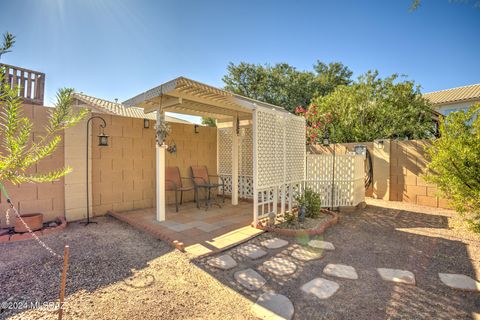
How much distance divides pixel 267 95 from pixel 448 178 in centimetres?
1402

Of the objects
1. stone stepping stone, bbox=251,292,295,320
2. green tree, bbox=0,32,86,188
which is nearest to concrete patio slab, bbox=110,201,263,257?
stone stepping stone, bbox=251,292,295,320

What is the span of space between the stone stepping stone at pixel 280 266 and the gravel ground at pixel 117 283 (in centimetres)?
71

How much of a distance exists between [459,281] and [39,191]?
676 centimetres

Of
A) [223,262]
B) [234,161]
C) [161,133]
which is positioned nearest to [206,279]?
A: [223,262]

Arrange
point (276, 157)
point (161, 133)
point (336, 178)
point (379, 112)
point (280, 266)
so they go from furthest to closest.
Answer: point (379, 112) → point (336, 178) → point (276, 157) → point (161, 133) → point (280, 266)

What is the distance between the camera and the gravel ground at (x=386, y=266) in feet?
7.85

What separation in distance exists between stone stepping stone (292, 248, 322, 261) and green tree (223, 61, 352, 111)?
44.4 feet

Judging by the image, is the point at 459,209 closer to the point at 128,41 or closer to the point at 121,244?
the point at 121,244

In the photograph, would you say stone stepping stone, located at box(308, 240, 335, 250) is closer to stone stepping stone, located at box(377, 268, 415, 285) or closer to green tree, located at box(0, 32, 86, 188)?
stone stepping stone, located at box(377, 268, 415, 285)

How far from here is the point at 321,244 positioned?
13.3ft

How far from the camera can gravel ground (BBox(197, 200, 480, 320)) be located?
7.85 ft

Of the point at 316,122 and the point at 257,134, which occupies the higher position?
the point at 316,122

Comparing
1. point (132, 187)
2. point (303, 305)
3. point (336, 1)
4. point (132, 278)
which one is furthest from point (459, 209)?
point (132, 187)

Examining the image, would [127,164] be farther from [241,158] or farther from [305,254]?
[305,254]
